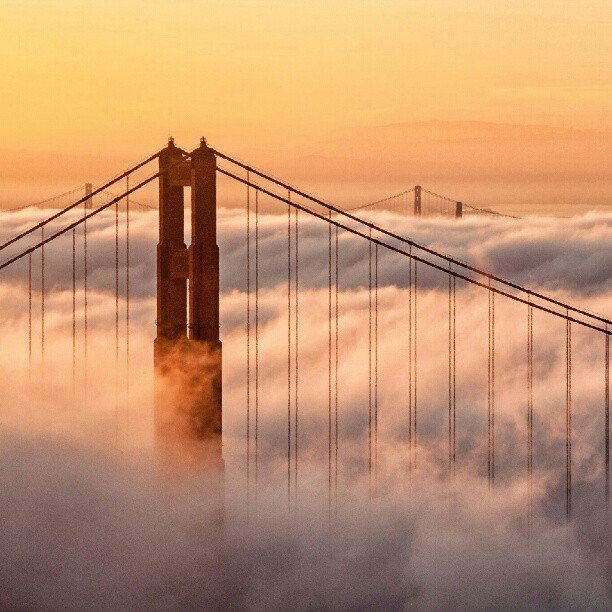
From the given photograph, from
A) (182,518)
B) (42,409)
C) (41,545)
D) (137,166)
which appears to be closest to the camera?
(137,166)

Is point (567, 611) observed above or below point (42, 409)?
below

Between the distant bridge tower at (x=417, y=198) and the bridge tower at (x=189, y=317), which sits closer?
the bridge tower at (x=189, y=317)

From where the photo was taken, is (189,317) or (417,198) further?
(417,198)

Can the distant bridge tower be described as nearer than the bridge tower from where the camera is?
No

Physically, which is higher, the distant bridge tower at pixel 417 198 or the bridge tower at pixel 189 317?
the distant bridge tower at pixel 417 198

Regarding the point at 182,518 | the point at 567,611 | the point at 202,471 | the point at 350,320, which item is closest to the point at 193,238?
the point at 202,471

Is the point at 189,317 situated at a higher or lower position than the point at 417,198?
lower

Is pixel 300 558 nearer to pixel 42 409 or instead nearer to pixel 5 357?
pixel 42 409

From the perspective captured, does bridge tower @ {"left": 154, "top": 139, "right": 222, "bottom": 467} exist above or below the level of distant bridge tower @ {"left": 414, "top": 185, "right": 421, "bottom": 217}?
below
